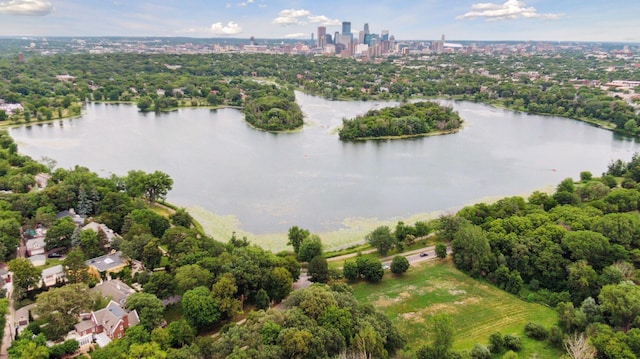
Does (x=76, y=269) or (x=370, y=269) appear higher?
(x=76, y=269)

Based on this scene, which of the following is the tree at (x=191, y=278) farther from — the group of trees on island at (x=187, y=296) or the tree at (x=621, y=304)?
the tree at (x=621, y=304)

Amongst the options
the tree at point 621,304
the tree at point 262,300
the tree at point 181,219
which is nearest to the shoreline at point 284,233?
the tree at point 181,219

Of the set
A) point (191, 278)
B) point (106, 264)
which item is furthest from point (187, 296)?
point (106, 264)

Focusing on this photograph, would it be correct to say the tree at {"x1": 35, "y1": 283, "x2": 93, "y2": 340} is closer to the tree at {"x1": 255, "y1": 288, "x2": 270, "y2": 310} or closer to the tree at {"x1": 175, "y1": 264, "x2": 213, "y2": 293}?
the tree at {"x1": 175, "y1": 264, "x2": 213, "y2": 293}

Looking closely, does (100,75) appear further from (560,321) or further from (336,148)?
(560,321)

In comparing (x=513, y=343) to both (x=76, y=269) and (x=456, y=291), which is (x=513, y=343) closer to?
(x=456, y=291)
